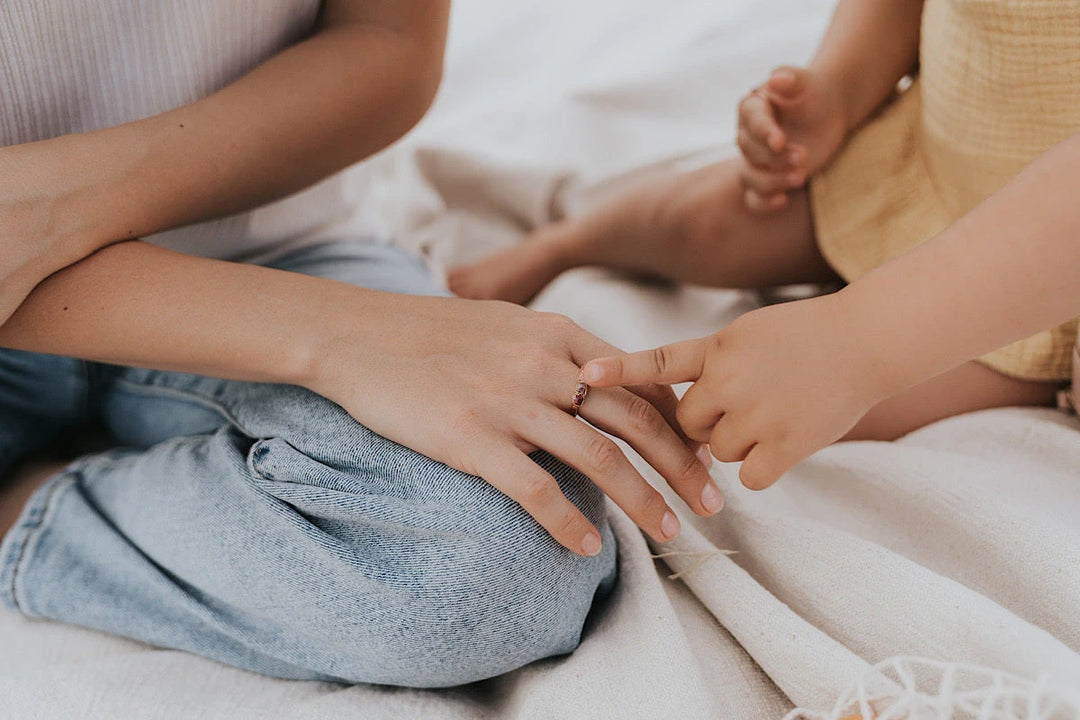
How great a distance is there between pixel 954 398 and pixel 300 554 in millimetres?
530

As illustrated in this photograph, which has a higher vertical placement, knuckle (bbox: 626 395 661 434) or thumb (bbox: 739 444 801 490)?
knuckle (bbox: 626 395 661 434)

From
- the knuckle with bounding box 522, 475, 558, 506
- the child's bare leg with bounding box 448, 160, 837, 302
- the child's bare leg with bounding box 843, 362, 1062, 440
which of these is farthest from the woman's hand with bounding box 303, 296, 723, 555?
the child's bare leg with bounding box 448, 160, 837, 302

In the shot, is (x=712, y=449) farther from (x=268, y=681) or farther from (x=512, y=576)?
(x=268, y=681)

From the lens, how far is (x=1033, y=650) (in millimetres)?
467

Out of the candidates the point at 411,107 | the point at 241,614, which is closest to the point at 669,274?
the point at 411,107

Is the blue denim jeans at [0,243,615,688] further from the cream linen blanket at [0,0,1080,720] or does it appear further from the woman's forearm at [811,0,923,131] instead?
the woman's forearm at [811,0,923,131]

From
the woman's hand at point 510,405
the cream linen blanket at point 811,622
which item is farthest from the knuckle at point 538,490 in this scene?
the cream linen blanket at point 811,622

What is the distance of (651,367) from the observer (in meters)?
0.54

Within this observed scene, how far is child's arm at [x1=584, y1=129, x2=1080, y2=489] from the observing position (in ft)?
1.57

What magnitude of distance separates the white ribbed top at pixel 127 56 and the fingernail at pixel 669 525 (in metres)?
0.44

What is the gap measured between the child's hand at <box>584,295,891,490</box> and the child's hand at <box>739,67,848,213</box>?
0.30 m

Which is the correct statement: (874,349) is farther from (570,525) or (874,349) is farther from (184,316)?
(184,316)

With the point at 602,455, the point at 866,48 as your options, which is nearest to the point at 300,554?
the point at 602,455

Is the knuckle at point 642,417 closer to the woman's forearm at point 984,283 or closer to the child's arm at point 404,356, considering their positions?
the child's arm at point 404,356
